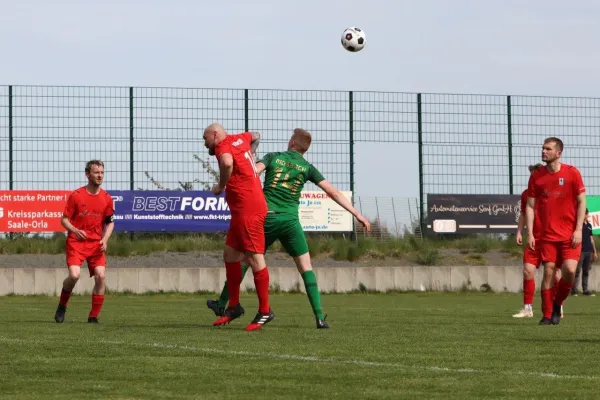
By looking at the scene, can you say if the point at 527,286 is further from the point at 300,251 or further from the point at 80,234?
the point at 80,234

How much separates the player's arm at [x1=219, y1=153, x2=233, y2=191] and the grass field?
1.50 metres

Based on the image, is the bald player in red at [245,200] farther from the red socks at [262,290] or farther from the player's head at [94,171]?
the player's head at [94,171]

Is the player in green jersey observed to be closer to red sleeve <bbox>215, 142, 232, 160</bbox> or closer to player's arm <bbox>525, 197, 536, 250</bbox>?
red sleeve <bbox>215, 142, 232, 160</bbox>

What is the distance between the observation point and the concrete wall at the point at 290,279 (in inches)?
1093

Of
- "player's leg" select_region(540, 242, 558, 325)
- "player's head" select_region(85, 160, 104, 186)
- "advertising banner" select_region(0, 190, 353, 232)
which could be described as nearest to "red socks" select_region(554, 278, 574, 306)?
"player's leg" select_region(540, 242, 558, 325)

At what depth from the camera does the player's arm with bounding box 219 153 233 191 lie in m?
12.9

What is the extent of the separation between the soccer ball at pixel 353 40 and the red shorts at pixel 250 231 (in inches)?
454

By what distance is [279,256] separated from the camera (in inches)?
1259

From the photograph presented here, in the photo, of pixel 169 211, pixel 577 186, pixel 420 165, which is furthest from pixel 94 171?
pixel 420 165

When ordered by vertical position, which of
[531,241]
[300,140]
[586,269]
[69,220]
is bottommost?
[586,269]

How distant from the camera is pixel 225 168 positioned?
12.9m

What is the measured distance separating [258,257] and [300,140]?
1.41m

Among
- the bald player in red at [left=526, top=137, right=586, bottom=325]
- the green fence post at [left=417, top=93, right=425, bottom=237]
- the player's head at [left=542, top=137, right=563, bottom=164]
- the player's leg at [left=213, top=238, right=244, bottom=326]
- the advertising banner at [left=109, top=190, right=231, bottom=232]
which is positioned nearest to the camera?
the player's leg at [left=213, top=238, right=244, bottom=326]

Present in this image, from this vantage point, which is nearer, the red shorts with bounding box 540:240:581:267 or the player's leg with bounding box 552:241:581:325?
the player's leg with bounding box 552:241:581:325
